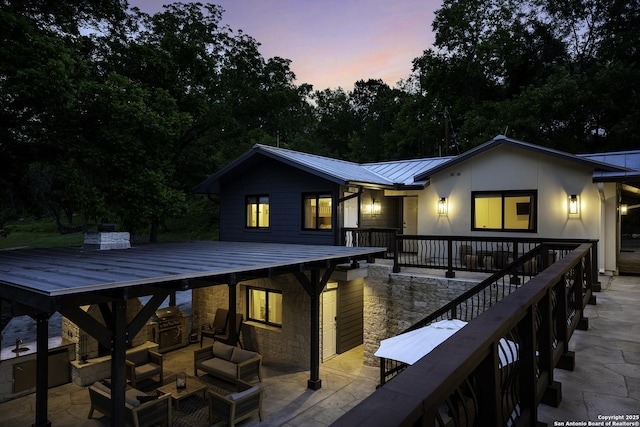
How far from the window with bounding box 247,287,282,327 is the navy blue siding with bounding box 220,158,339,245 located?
6.96ft

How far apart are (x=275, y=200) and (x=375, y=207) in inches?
155

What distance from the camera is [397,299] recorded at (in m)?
11.2

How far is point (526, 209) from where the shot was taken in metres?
11.7

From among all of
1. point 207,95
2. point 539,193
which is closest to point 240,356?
point 539,193

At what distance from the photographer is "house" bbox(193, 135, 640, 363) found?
1074cm

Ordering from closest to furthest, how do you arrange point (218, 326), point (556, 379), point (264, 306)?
point (556, 379) < point (264, 306) < point (218, 326)

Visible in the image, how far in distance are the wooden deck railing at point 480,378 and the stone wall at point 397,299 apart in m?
7.47

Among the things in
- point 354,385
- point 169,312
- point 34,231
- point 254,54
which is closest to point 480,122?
point 254,54

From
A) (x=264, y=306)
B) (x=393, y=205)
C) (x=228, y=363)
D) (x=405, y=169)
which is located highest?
(x=405, y=169)

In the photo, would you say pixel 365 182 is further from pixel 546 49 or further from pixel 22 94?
pixel 546 49

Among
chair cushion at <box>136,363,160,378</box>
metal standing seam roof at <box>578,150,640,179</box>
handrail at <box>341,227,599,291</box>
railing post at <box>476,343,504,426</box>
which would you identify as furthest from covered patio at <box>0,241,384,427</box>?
A: metal standing seam roof at <box>578,150,640,179</box>

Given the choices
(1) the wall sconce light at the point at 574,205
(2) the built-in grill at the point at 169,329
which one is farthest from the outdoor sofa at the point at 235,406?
(1) the wall sconce light at the point at 574,205

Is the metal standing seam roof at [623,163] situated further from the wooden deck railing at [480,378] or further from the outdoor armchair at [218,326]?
the outdoor armchair at [218,326]

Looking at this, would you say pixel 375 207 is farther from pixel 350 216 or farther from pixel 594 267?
pixel 594 267
